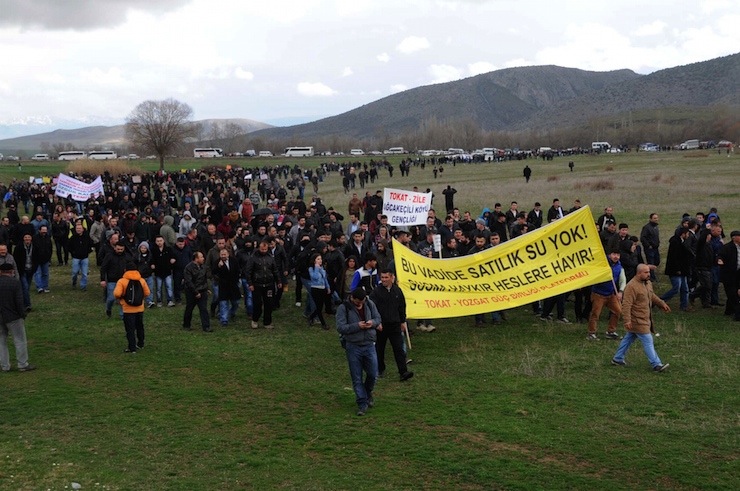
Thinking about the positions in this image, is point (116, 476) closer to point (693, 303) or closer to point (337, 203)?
point (693, 303)

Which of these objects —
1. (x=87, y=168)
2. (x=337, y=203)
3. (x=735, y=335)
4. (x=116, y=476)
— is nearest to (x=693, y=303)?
(x=735, y=335)

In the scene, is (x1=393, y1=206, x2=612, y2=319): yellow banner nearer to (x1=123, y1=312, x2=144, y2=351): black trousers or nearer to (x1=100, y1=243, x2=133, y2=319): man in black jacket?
(x1=123, y1=312, x2=144, y2=351): black trousers

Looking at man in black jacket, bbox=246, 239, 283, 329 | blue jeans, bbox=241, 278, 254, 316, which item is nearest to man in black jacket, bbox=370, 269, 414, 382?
man in black jacket, bbox=246, 239, 283, 329

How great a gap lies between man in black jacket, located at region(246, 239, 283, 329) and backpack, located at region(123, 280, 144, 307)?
239cm

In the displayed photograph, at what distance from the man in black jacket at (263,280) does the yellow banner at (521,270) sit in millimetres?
3279

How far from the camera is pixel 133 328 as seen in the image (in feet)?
44.3

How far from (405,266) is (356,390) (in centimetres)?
369

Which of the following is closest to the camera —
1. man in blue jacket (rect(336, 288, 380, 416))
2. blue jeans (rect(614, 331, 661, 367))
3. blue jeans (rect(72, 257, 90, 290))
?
man in blue jacket (rect(336, 288, 380, 416))

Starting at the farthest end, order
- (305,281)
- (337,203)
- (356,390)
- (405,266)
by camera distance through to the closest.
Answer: (337,203), (305,281), (405,266), (356,390)

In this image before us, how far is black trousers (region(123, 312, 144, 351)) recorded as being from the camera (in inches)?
531

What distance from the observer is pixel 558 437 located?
920 cm

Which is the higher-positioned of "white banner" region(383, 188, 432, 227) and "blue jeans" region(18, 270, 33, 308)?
"white banner" region(383, 188, 432, 227)

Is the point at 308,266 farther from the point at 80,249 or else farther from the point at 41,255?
the point at 80,249

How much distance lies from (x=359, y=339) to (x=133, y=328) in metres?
5.46
